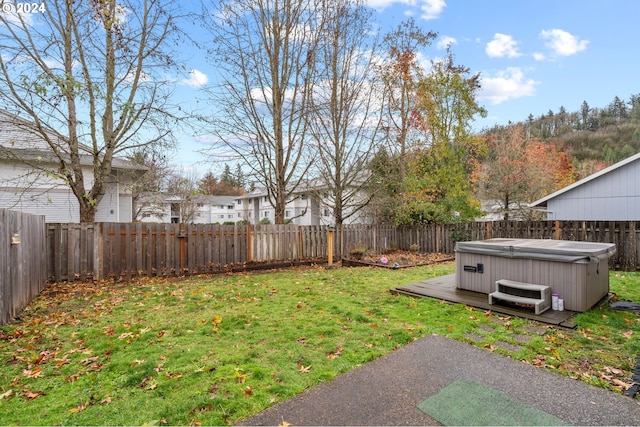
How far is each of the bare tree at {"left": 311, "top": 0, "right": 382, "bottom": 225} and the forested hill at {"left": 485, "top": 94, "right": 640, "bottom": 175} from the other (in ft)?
64.5

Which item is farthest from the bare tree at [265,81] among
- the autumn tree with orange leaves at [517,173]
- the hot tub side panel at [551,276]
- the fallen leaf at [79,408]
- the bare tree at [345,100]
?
the autumn tree with orange leaves at [517,173]

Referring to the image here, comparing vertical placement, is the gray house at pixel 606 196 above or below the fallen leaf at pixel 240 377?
above

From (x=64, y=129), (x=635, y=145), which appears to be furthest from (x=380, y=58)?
(x=635, y=145)

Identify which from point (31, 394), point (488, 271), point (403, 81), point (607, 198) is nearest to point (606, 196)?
point (607, 198)

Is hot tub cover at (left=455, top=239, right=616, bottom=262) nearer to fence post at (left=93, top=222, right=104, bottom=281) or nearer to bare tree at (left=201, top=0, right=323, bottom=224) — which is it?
bare tree at (left=201, top=0, right=323, bottom=224)

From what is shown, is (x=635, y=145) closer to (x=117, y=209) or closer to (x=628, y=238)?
(x=628, y=238)

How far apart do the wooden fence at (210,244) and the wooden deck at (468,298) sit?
480 centimetres

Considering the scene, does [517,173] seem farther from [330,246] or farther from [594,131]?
[594,131]

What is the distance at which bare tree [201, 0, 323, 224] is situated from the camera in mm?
10461

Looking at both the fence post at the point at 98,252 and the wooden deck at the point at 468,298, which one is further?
the fence post at the point at 98,252

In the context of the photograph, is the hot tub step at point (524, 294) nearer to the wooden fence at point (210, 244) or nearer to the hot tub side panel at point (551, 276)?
the hot tub side panel at point (551, 276)

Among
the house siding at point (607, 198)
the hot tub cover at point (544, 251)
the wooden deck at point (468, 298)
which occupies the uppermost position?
the house siding at point (607, 198)

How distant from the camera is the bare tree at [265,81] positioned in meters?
10.5

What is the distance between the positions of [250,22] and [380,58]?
558 cm
